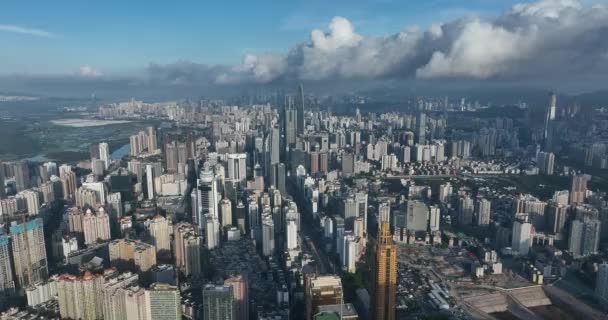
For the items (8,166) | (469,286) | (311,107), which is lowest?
(469,286)

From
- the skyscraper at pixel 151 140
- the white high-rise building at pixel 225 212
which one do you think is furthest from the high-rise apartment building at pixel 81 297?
the skyscraper at pixel 151 140

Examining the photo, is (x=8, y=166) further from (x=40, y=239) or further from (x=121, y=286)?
(x=121, y=286)

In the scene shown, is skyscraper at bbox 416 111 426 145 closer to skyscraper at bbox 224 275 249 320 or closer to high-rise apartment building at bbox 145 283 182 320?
skyscraper at bbox 224 275 249 320

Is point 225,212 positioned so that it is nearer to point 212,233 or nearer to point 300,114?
point 212,233

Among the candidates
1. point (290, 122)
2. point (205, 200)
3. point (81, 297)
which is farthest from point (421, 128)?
point (81, 297)

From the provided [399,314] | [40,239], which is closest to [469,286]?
[399,314]

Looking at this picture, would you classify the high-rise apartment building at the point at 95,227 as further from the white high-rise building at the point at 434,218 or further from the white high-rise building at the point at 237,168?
the white high-rise building at the point at 434,218

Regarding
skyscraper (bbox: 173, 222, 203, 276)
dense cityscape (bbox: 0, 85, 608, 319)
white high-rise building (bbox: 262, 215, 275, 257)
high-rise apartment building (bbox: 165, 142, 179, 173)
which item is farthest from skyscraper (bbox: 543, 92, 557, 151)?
skyscraper (bbox: 173, 222, 203, 276)
